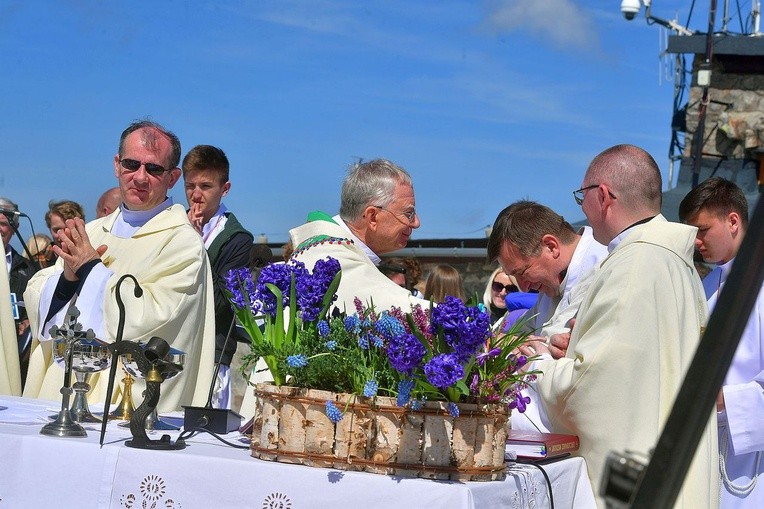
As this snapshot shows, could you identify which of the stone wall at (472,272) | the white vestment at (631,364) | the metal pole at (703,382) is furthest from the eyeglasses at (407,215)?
the stone wall at (472,272)

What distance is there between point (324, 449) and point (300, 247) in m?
1.86

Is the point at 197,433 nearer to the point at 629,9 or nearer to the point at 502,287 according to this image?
the point at 502,287

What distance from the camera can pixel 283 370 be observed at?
296 centimetres

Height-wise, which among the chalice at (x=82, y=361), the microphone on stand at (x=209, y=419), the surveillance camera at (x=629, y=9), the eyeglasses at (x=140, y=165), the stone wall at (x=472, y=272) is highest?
the surveillance camera at (x=629, y=9)

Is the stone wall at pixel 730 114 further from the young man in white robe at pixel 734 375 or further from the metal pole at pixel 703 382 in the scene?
the metal pole at pixel 703 382

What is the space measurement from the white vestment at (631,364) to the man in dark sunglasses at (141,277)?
6.73ft

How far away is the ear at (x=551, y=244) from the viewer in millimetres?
4809

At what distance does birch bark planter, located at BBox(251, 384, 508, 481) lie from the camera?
2.73 m

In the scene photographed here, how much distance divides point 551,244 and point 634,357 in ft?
4.63

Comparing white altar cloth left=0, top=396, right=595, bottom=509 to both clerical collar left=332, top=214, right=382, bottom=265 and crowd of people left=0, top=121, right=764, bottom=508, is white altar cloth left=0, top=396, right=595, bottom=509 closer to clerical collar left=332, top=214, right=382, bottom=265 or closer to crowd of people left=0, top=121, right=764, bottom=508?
crowd of people left=0, top=121, right=764, bottom=508

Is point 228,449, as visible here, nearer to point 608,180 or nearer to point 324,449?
point 324,449

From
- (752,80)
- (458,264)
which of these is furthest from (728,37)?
(458,264)

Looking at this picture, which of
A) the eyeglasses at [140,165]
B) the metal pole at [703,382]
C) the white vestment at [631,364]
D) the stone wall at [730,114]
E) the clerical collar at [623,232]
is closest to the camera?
the metal pole at [703,382]

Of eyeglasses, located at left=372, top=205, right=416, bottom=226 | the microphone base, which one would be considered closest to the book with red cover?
the microphone base
